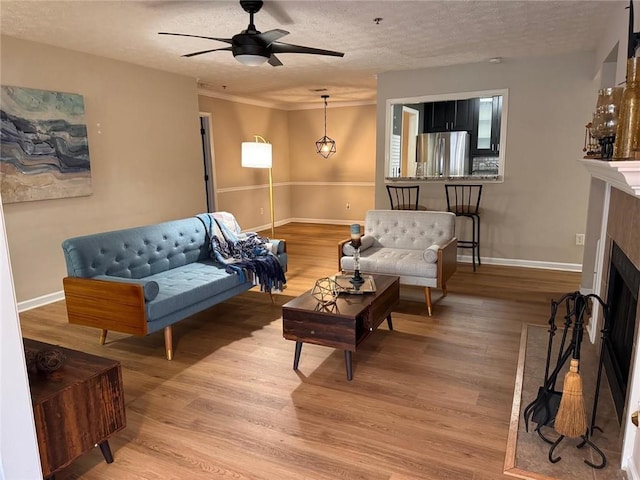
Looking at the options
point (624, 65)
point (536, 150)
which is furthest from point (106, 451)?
point (536, 150)

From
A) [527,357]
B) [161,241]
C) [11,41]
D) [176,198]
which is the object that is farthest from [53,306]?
[527,357]

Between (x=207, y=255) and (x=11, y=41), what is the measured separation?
2.57m

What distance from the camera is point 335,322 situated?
8.54 feet

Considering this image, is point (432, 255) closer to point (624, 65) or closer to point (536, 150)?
point (624, 65)

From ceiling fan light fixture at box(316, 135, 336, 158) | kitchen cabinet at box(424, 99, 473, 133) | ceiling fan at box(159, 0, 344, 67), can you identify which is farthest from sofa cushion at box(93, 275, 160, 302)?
ceiling fan light fixture at box(316, 135, 336, 158)

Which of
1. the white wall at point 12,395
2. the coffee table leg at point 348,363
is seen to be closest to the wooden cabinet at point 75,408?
the white wall at point 12,395

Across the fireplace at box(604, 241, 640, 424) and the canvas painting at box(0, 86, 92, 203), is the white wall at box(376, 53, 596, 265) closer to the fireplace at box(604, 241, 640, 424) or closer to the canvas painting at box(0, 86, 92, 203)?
the fireplace at box(604, 241, 640, 424)

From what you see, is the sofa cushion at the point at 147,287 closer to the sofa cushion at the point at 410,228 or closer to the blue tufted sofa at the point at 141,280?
the blue tufted sofa at the point at 141,280

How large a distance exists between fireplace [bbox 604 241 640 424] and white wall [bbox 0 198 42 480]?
7.99 ft

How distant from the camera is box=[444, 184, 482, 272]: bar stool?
5.32m

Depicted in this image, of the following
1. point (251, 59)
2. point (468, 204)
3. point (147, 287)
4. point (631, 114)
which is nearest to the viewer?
point (631, 114)

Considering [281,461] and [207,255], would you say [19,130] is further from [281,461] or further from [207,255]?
[281,461]

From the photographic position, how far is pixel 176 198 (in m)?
5.77

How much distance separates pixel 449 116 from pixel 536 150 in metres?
1.44
